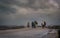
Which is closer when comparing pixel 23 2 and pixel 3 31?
pixel 3 31

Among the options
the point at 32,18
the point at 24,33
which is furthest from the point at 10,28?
the point at 32,18

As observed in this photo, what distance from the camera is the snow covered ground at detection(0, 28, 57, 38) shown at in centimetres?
140

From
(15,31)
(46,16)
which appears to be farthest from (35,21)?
(15,31)

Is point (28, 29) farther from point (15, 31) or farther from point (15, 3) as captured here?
point (15, 3)

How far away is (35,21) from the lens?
1.48 m

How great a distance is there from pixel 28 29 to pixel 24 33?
0.22 feet

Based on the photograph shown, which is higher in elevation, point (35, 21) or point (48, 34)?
point (35, 21)

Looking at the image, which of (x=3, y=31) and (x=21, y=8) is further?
(x=21, y=8)

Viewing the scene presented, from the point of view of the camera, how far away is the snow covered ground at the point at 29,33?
1.40 metres

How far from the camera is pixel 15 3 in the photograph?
1481 mm

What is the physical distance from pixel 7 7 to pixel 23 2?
197 mm

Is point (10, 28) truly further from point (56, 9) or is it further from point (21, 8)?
point (56, 9)

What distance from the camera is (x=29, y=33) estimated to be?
4.75ft

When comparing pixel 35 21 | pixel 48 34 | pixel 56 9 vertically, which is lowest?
pixel 48 34
